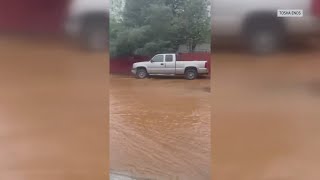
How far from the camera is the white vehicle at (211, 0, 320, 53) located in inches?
90.0

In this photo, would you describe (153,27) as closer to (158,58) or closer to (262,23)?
(158,58)

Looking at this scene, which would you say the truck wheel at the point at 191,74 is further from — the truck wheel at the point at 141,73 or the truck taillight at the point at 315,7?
the truck taillight at the point at 315,7

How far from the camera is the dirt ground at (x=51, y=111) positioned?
256 cm

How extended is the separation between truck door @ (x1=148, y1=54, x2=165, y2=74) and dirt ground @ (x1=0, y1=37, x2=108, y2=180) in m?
0.37

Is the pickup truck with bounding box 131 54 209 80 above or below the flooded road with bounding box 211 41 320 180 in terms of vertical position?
above

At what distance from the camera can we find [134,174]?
112 inches

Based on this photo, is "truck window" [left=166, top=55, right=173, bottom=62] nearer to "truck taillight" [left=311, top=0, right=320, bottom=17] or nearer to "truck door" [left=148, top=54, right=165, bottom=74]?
"truck door" [left=148, top=54, right=165, bottom=74]

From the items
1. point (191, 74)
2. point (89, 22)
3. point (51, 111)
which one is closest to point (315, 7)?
point (191, 74)

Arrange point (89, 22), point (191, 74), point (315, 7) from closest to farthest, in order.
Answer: point (315, 7), point (89, 22), point (191, 74)

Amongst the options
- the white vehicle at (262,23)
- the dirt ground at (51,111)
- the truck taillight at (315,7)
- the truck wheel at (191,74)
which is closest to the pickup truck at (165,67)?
the truck wheel at (191,74)

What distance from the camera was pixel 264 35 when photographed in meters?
2.35

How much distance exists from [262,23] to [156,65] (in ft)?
2.60

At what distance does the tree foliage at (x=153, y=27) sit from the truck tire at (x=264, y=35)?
0.40 metres

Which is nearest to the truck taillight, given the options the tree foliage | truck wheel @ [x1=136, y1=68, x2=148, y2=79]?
the tree foliage
